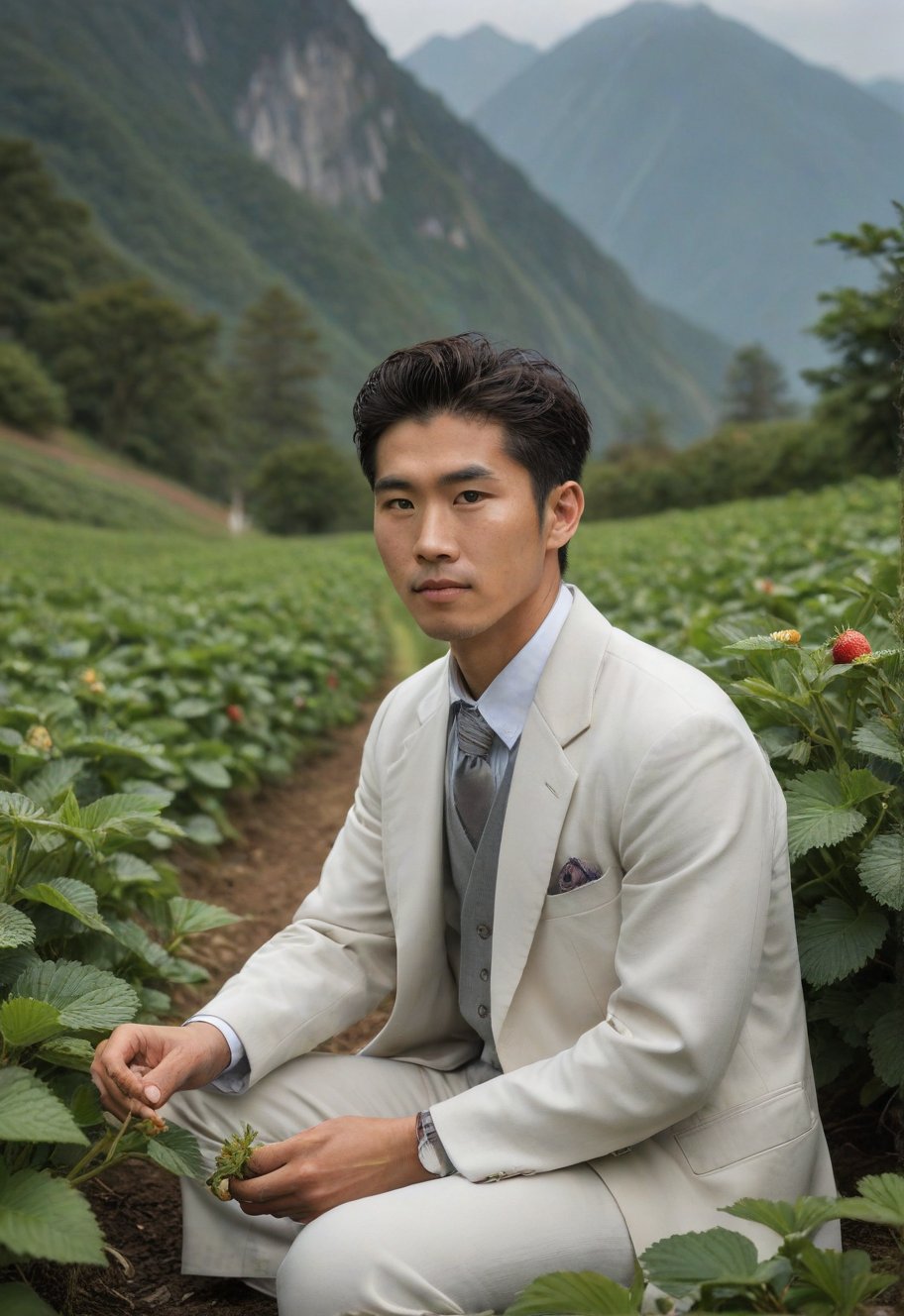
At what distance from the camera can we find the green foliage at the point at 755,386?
7869 cm

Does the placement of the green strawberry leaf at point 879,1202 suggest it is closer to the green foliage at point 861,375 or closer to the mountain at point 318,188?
the green foliage at point 861,375

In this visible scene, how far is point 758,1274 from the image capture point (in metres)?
1.25

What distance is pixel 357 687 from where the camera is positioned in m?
8.11

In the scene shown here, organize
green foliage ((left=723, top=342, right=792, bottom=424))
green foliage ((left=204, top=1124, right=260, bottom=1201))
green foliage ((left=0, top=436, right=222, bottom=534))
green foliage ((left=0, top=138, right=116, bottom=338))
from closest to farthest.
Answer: green foliage ((left=204, top=1124, right=260, bottom=1201))
green foliage ((left=0, top=436, right=222, bottom=534))
green foliage ((left=0, top=138, right=116, bottom=338))
green foliage ((left=723, top=342, right=792, bottom=424))

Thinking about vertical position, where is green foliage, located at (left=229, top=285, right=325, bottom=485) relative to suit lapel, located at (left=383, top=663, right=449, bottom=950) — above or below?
above

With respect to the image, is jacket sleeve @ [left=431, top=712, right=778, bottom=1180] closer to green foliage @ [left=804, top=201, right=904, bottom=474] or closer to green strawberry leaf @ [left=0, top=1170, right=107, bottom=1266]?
green strawberry leaf @ [left=0, top=1170, right=107, bottom=1266]

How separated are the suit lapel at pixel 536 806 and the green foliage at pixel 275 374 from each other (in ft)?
240

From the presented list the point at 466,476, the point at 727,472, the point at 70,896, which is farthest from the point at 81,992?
the point at 727,472

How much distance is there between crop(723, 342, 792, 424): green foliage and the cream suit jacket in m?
80.0

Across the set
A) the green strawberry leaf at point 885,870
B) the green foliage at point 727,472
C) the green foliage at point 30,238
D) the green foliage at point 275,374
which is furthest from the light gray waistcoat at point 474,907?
the green foliage at point 275,374

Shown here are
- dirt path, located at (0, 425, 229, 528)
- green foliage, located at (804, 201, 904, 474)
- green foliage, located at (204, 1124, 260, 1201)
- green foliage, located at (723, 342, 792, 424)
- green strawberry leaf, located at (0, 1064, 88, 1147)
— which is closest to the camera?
green strawberry leaf, located at (0, 1064, 88, 1147)

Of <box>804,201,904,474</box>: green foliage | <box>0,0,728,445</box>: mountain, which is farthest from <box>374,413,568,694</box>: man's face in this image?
<box>0,0,728,445</box>: mountain

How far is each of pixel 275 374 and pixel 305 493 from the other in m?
22.7

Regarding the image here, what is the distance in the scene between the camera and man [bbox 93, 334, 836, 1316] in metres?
1.61
